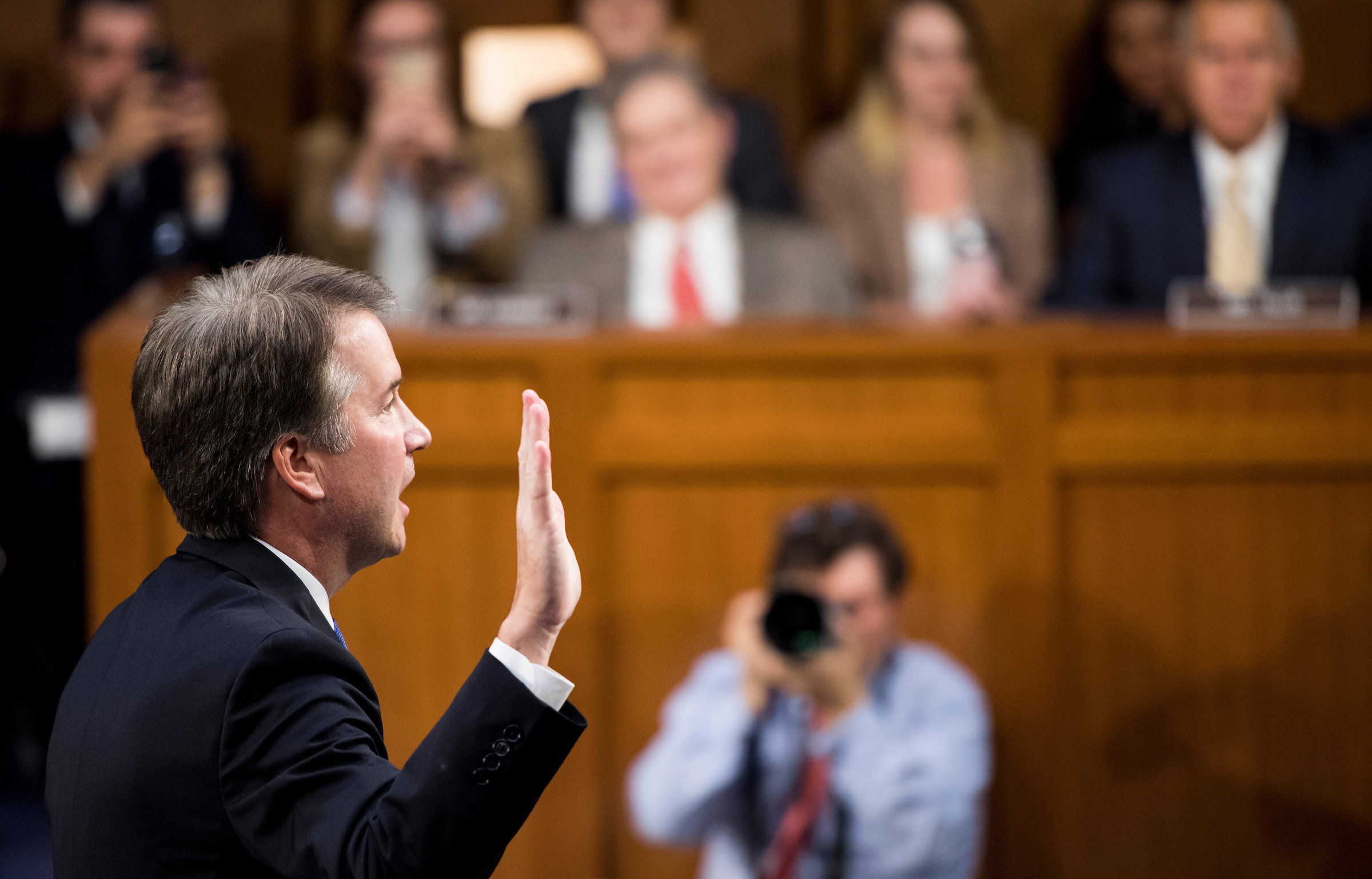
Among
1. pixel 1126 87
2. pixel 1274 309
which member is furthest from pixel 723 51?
pixel 1274 309

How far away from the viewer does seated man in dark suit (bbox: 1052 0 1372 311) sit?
2.90 meters

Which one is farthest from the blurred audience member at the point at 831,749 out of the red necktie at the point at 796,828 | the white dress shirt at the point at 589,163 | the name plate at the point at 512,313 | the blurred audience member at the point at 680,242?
the white dress shirt at the point at 589,163

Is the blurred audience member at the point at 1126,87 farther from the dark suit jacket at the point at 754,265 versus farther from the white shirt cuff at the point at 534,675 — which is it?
the white shirt cuff at the point at 534,675

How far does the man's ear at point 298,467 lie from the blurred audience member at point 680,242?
6.23 ft

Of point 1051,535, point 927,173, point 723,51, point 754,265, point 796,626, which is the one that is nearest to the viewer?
point 796,626

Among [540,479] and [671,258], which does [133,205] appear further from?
[540,479]

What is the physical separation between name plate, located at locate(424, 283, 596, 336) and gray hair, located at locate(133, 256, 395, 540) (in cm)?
154

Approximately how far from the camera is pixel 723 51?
4449 millimetres

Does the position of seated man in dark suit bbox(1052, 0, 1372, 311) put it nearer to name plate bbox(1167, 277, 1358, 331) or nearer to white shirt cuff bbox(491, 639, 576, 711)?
name plate bbox(1167, 277, 1358, 331)

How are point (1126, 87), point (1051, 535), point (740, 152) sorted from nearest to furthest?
point (1051, 535) < point (740, 152) < point (1126, 87)

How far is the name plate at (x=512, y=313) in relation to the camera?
2490 millimetres

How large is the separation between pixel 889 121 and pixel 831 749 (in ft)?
5.26

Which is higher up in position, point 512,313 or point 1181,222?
point 1181,222

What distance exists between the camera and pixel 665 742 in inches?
91.8
